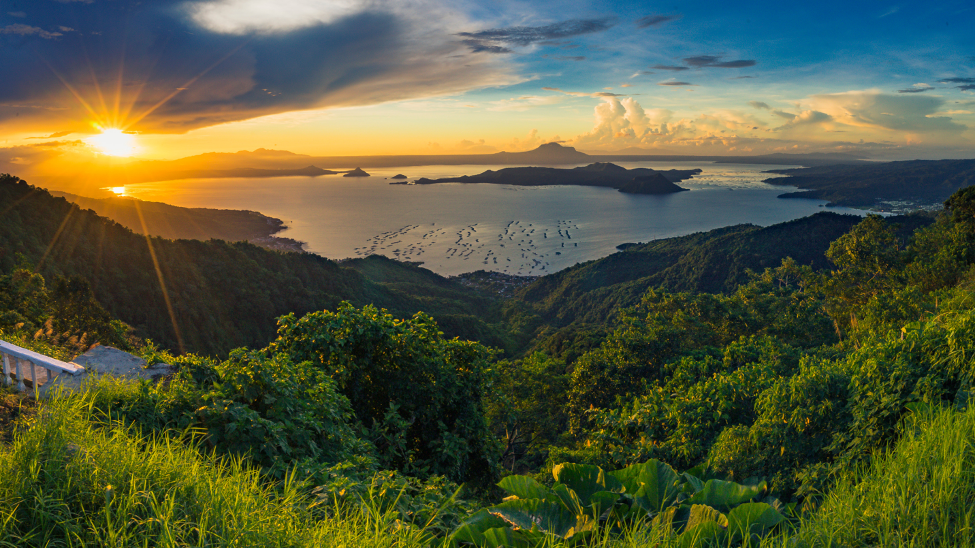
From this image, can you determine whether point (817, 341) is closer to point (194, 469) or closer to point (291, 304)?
point (194, 469)

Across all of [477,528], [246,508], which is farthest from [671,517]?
[246,508]

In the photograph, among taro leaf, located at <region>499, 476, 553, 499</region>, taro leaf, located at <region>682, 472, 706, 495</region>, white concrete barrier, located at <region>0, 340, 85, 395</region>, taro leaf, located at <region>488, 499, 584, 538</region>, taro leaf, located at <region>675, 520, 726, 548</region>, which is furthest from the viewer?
white concrete barrier, located at <region>0, 340, 85, 395</region>

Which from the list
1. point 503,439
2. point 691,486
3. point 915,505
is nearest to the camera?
point 915,505

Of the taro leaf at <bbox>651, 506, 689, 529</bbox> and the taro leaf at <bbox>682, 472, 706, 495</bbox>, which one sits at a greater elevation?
the taro leaf at <bbox>651, 506, 689, 529</bbox>

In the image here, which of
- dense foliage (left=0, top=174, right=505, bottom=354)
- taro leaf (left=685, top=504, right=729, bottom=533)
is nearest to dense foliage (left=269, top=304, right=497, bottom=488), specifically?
taro leaf (left=685, top=504, right=729, bottom=533)

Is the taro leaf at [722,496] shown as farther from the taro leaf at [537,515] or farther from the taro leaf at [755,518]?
the taro leaf at [537,515]

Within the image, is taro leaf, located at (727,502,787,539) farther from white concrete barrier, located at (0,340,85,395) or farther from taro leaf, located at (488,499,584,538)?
white concrete barrier, located at (0,340,85,395)

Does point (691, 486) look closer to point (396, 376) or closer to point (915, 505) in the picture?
point (915, 505)
